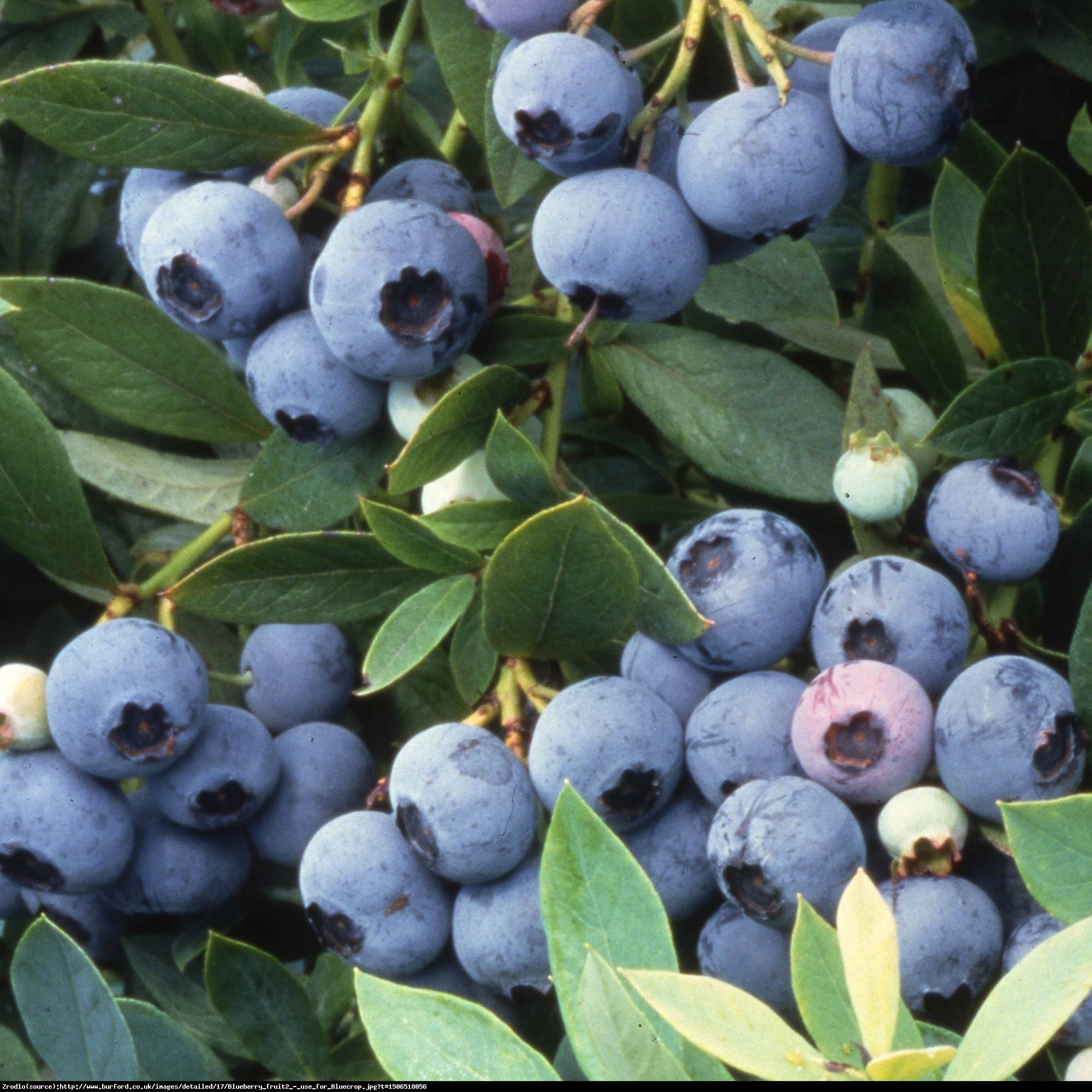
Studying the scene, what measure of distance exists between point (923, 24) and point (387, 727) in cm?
72

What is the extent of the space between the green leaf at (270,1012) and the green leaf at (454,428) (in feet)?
1.22

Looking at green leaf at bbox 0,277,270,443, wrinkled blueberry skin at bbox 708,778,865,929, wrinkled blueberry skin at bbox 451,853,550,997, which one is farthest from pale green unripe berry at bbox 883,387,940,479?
green leaf at bbox 0,277,270,443

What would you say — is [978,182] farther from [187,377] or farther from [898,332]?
[187,377]

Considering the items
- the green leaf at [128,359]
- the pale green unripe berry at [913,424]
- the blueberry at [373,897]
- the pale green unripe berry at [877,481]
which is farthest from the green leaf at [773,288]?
the blueberry at [373,897]

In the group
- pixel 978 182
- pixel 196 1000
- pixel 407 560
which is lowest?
pixel 196 1000

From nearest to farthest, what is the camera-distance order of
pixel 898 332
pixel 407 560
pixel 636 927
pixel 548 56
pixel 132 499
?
pixel 636 927, pixel 548 56, pixel 407 560, pixel 898 332, pixel 132 499

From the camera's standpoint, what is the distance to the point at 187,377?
3.80 ft

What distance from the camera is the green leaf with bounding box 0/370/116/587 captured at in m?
1.04

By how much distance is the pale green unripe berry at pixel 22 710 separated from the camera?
1.00m

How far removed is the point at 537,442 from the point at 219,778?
0.37 meters

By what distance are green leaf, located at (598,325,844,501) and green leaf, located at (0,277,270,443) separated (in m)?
0.35

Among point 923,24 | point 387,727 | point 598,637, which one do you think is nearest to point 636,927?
point 598,637

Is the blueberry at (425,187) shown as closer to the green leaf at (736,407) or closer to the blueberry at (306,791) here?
the green leaf at (736,407)

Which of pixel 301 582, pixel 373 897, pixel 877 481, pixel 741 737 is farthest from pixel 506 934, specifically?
pixel 877 481
